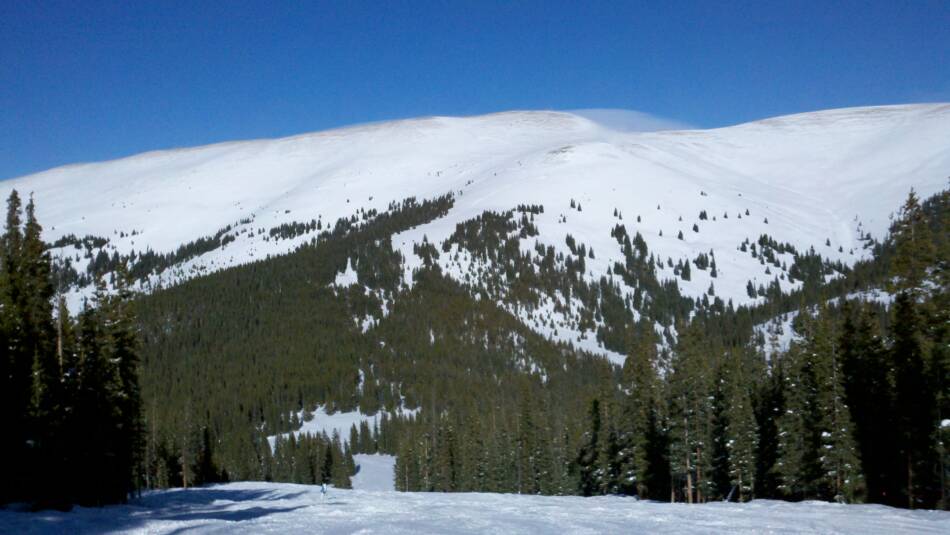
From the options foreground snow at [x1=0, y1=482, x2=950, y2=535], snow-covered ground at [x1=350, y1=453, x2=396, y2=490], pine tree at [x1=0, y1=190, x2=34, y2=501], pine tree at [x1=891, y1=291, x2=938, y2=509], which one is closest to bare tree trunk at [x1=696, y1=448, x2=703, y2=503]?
pine tree at [x1=891, y1=291, x2=938, y2=509]

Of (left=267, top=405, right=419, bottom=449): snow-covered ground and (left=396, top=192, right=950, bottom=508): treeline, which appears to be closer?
(left=396, top=192, right=950, bottom=508): treeline

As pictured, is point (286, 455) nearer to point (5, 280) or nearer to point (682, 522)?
point (5, 280)

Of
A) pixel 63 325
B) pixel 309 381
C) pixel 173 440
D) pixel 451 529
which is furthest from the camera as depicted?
pixel 309 381

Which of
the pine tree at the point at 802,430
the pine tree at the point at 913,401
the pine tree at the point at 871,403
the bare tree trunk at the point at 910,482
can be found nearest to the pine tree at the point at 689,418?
the pine tree at the point at 802,430

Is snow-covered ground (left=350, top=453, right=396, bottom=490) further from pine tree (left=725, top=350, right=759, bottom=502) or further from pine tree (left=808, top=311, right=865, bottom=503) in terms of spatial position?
pine tree (left=808, top=311, right=865, bottom=503)

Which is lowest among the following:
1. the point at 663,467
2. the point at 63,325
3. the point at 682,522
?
the point at 663,467

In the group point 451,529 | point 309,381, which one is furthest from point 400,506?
point 309,381

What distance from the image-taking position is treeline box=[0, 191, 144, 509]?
3453cm

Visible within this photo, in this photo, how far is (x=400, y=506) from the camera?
37344 mm

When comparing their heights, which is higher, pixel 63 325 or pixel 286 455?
pixel 63 325

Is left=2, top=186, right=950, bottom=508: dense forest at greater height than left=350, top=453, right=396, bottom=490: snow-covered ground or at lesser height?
greater

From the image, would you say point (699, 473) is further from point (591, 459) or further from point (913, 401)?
point (591, 459)

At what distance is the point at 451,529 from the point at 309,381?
155 metres

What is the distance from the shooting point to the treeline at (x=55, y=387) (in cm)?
3453
